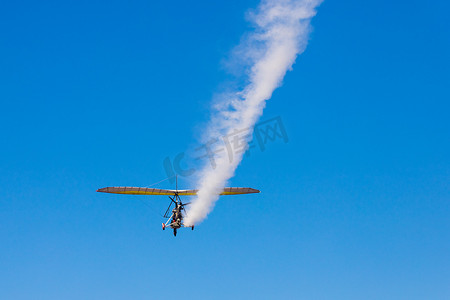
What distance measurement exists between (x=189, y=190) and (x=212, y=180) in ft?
18.1

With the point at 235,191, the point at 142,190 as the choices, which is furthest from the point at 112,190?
the point at 235,191

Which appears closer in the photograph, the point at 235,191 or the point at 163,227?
the point at 163,227

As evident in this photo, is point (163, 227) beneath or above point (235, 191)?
beneath

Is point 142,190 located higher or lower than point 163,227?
higher

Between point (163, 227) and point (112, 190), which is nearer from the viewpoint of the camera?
point (163, 227)

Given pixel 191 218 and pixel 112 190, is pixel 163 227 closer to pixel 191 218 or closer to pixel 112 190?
pixel 191 218

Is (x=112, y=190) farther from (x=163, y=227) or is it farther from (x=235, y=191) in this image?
(x=235, y=191)

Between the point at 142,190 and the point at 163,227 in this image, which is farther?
the point at 142,190

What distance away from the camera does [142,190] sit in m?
90.9

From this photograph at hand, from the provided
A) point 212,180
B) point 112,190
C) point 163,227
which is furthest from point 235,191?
point 112,190

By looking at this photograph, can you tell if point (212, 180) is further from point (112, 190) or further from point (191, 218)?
point (112, 190)

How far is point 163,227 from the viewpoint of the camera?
83312 millimetres

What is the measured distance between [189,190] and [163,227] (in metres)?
10.3

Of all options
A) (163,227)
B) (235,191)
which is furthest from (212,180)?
(163,227)
